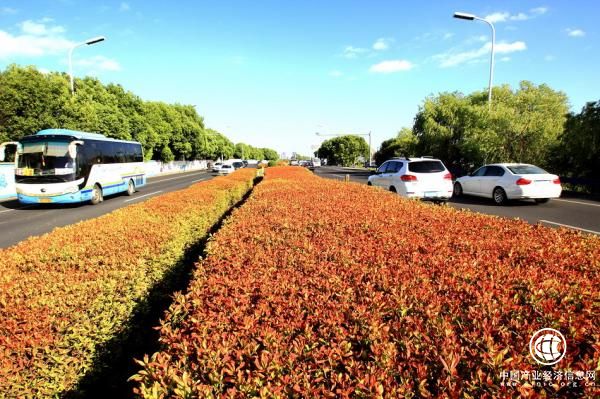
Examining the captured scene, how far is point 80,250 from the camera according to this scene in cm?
398

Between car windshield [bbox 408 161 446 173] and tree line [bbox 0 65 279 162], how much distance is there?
22783 mm

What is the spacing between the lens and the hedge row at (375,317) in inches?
59.5

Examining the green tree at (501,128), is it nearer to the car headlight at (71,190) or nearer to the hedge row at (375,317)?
the hedge row at (375,317)

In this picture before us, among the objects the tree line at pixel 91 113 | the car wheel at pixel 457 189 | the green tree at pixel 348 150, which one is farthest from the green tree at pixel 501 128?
the green tree at pixel 348 150

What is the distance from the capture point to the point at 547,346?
5.64 ft

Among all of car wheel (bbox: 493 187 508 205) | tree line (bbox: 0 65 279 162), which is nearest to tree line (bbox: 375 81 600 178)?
car wheel (bbox: 493 187 508 205)

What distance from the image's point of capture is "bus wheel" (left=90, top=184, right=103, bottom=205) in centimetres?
Answer: 1582

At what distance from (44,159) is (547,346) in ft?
55.7

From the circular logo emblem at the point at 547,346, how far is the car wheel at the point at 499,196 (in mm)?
13315

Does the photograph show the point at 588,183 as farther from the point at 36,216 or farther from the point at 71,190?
the point at 36,216

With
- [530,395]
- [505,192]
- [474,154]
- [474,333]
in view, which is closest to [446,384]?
[530,395]

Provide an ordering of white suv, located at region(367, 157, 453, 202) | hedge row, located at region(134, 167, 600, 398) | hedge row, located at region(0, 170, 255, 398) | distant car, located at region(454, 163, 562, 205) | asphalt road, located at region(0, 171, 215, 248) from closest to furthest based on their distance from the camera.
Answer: hedge row, located at region(134, 167, 600, 398) < hedge row, located at region(0, 170, 255, 398) < asphalt road, located at region(0, 171, 215, 248) < white suv, located at region(367, 157, 453, 202) < distant car, located at region(454, 163, 562, 205)

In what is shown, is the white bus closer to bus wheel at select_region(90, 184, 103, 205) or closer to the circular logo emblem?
bus wheel at select_region(90, 184, 103, 205)

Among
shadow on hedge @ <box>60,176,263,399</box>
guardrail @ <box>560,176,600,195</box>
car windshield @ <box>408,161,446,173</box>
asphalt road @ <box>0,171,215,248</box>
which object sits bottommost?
asphalt road @ <box>0,171,215,248</box>
